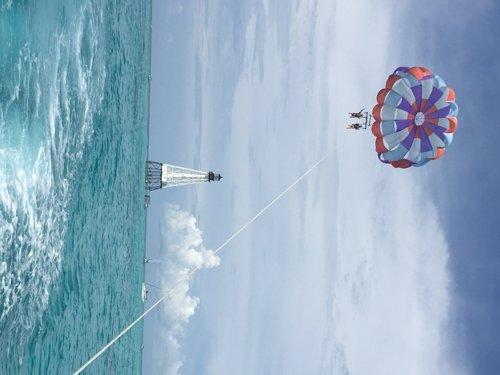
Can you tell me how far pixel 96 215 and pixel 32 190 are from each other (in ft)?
62.1

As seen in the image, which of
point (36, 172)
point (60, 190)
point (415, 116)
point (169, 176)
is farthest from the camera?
point (169, 176)

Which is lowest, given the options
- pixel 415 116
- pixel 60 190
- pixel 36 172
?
pixel 60 190

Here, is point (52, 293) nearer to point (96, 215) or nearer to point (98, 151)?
point (96, 215)

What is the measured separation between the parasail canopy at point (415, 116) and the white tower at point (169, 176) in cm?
5494

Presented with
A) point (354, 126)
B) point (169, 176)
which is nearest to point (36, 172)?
point (354, 126)

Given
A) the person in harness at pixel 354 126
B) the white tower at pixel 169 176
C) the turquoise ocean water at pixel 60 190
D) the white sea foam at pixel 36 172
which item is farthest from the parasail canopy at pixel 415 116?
the white tower at pixel 169 176

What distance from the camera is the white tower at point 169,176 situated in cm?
8044

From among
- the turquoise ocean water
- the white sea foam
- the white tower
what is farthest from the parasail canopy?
the white tower

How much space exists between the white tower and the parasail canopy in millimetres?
54937

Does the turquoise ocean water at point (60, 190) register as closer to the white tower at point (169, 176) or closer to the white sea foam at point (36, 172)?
the white sea foam at point (36, 172)

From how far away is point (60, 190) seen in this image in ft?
104

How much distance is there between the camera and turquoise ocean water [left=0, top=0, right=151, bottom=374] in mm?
22859

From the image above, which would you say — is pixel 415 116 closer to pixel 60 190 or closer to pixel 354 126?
pixel 354 126

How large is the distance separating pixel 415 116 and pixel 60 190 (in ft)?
77.3
